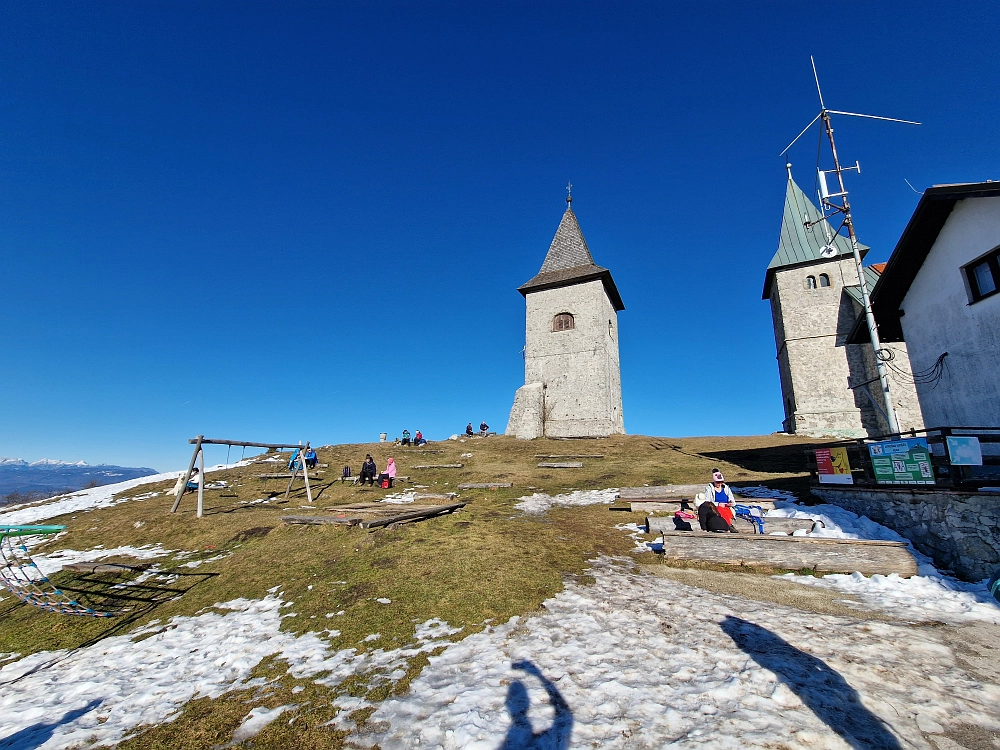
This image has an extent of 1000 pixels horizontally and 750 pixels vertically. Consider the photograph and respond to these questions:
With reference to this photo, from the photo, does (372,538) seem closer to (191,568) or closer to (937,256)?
(191,568)

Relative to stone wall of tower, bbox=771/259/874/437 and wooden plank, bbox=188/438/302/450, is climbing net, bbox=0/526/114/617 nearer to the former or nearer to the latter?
wooden plank, bbox=188/438/302/450

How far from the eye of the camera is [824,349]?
104 ft

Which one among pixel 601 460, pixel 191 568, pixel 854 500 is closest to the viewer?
pixel 191 568

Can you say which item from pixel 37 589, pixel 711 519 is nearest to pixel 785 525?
pixel 711 519

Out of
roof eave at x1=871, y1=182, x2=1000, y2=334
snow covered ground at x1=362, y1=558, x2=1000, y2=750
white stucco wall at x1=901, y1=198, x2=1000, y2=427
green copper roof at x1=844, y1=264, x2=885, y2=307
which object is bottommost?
snow covered ground at x1=362, y1=558, x2=1000, y2=750

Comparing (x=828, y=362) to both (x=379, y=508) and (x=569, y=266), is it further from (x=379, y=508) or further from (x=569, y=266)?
(x=379, y=508)

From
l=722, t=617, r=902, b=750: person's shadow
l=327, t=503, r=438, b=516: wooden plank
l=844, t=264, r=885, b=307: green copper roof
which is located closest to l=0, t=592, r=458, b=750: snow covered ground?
l=722, t=617, r=902, b=750: person's shadow

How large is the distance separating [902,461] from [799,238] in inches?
1339

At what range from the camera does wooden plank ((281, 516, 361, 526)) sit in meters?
10.9

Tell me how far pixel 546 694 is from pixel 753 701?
1817mm

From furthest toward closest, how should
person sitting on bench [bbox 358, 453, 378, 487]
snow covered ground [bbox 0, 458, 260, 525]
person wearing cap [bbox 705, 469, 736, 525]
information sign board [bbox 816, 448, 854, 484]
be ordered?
1. person sitting on bench [bbox 358, 453, 378, 487]
2. snow covered ground [bbox 0, 458, 260, 525]
3. information sign board [bbox 816, 448, 854, 484]
4. person wearing cap [bbox 705, 469, 736, 525]

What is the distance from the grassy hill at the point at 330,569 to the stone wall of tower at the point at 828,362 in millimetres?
16288

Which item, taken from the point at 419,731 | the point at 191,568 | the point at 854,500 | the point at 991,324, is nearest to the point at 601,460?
the point at 854,500

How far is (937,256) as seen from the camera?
13.2 m
